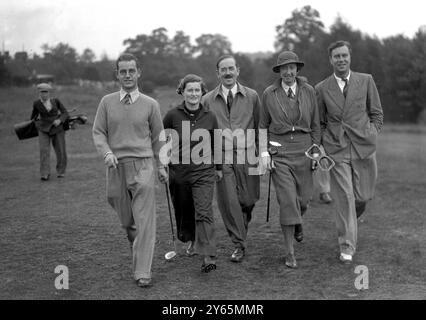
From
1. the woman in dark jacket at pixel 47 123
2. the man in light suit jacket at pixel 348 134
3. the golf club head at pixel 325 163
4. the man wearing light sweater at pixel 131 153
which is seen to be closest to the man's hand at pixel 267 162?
the golf club head at pixel 325 163

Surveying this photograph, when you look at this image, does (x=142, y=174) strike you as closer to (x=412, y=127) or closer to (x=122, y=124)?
(x=122, y=124)

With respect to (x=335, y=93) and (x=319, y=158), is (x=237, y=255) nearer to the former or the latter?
(x=319, y=158)

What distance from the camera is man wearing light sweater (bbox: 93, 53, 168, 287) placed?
5621 mm

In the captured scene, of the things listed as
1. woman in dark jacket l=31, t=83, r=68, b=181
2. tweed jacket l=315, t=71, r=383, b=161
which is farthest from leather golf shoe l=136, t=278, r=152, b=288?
woman in dark jacket l=31, t=83, r=68, b=181

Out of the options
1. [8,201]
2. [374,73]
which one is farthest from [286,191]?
[374,73]

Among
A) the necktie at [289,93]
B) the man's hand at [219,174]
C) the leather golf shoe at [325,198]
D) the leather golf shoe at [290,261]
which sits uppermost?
the necktie at [289,93]

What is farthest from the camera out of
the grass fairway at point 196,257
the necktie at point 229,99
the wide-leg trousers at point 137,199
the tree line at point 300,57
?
the tree line at point 300,57

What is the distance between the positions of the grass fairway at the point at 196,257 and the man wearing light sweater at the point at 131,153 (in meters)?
0.50

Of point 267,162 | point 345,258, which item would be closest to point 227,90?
point 267,162

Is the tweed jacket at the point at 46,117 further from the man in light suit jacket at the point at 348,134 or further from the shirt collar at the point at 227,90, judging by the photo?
the man in light suit jacket at the point at 348,134

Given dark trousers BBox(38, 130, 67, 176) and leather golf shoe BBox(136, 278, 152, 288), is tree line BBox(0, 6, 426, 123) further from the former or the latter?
dark trousers BBox(38, 130, 67, 176)

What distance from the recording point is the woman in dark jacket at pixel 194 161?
6.11 m

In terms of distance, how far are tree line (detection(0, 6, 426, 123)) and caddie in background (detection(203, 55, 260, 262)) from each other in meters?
1.56
